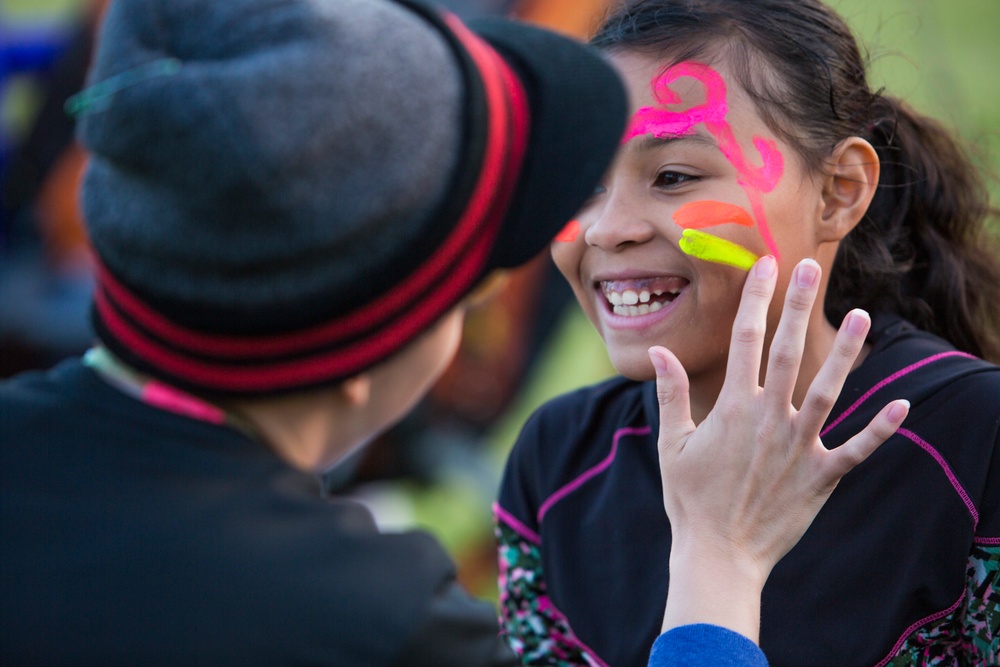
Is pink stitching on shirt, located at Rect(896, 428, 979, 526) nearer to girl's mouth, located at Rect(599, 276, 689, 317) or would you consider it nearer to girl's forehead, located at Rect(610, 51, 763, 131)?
girl's mouth, located at Rect(599, 276, 689, 317)

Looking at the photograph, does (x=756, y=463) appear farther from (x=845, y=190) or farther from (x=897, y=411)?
(x=845, y=190)

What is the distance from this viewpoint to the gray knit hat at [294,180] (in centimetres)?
81

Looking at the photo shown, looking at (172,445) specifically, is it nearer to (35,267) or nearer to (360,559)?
(360,559)

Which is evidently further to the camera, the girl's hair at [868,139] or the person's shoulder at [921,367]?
the girl's hair at [868,139]

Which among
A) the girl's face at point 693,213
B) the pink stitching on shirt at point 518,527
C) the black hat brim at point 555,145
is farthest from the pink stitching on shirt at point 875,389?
the black hat brim at point 555,145

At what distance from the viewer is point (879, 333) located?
5.33 ft

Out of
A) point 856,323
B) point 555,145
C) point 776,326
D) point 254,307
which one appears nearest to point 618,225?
point 776,326

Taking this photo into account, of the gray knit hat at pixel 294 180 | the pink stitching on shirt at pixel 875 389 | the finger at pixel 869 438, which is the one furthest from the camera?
the pink stitching on shirt at pixel 875 389

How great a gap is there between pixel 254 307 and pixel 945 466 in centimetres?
108

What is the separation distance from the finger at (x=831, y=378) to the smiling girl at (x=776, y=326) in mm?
10

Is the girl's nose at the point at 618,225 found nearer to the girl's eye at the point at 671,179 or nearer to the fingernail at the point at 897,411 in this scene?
the girl's eye at the point at 671,179

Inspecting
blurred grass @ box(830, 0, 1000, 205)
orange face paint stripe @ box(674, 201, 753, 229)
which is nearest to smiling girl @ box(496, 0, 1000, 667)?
orange face paint stripe @ box(674, 201, 753, 229)

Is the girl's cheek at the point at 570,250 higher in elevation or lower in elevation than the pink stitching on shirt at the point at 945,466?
higher

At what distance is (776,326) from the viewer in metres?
1.64
